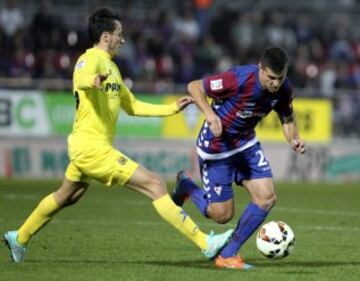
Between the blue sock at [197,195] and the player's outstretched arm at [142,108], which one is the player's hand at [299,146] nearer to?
the player's outstretched arm at [142,108]

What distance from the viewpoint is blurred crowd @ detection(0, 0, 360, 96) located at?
23531mm

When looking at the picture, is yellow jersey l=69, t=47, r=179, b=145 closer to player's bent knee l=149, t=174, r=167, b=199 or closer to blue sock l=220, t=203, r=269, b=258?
player's bent knee l=149, t=174, r=167, b=199

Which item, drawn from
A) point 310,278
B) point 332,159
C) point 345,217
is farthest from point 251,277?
point 332,159

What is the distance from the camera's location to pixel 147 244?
11836mm

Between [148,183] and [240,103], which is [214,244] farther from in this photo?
[240,103]

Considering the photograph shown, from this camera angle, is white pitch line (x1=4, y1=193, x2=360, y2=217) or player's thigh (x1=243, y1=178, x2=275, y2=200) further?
white pitch line (x1=4, y1=193, x2=360, y2=217)

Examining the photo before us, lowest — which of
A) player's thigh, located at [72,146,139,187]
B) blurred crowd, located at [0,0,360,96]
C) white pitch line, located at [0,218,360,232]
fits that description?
white pitch line, located at [0,218,360,232]

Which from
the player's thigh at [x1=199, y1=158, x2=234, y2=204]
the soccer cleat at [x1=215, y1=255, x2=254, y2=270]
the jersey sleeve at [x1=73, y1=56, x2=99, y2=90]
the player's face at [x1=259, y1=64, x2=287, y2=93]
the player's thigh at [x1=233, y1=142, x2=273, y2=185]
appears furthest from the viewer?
the player's thigh at [x1=199, y1=158, x2=234, y2=204]

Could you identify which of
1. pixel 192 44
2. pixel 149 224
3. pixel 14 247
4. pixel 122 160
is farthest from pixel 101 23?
pixel 192 44

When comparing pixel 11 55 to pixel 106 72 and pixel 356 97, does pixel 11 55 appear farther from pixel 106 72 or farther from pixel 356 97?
pixel 106 72

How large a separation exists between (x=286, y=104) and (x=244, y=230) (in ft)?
4.40

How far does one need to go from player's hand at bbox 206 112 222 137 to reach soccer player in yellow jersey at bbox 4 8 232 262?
0.58 meters

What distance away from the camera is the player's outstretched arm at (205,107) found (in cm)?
921

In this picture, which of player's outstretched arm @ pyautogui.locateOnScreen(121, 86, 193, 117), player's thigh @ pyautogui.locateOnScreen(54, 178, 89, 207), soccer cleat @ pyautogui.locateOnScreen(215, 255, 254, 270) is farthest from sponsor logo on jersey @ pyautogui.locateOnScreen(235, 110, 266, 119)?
player's thigh @ pyautogui.locateOnScreen(54, 178, 89, 207)
